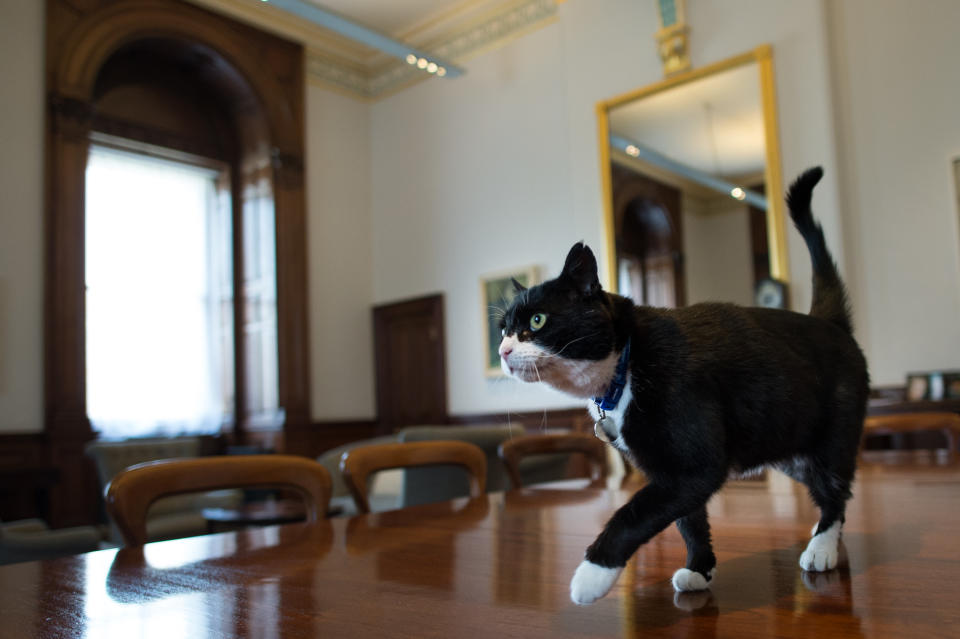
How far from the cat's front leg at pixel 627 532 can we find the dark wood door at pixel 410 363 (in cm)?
771

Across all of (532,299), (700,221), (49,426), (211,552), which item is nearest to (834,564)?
(532,299)

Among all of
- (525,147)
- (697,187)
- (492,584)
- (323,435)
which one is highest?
(525,147)

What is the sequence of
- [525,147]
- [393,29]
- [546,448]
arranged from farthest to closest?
[393,29], [525,147], [546,448]

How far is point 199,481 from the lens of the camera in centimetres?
134

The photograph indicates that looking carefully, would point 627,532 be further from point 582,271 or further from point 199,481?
point 199,481

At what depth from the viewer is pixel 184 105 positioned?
326 inches

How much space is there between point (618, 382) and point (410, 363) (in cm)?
806

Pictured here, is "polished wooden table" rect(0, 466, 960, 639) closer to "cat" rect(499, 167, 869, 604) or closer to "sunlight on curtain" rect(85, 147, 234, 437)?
"cat" rect(499, 167, 869, 604)

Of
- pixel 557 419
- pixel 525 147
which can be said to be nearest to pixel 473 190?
pixel 525 147

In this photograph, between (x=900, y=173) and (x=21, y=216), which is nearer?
(x=900, y=173)

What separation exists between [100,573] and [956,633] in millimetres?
902

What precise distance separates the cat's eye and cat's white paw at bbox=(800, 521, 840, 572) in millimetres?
350

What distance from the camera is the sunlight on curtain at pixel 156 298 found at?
281 inches

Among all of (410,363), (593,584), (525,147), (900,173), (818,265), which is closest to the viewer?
(593,584)
